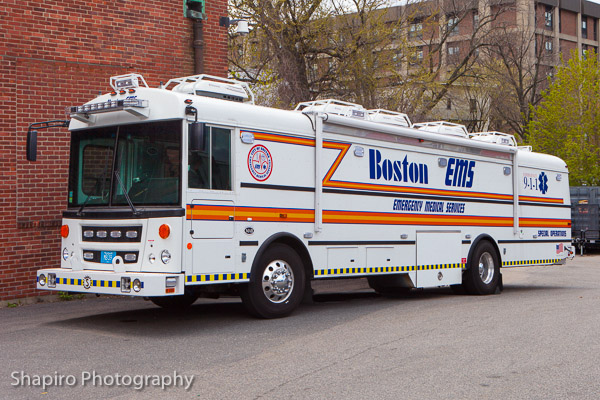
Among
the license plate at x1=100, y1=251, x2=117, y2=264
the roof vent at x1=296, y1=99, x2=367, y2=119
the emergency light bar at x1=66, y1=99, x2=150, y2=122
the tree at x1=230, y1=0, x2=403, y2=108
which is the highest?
the tree at x1=230, y1=0, x2=403, y2=108

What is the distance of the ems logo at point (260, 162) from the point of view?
393 inches

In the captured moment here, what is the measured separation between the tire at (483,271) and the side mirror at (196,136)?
22.0 feet

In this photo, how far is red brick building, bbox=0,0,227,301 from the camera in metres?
12.4

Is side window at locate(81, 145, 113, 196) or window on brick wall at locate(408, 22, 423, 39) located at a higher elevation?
window on brick wall at locate(408, 22, 423, 39)

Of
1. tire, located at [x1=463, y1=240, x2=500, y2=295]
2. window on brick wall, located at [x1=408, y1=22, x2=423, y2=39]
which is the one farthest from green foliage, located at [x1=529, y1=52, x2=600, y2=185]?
tire, located at [x1=463, y1=240, x2=500, y2=295]

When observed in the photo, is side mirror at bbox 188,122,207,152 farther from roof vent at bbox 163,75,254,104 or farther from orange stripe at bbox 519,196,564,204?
orange stripe at bbox 519,196,564,204

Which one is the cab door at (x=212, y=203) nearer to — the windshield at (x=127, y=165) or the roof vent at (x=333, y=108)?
the windshield at (x=127, y=165)

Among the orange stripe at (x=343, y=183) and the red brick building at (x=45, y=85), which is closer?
the orange stripe at (x=343, y=183)

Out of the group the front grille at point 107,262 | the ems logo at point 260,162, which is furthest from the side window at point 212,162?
the front grille at point 107,262

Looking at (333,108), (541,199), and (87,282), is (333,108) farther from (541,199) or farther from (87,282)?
(541,199)

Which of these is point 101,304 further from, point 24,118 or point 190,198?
point 190,198

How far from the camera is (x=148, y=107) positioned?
9547mm

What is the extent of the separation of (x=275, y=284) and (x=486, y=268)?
5.79 metres

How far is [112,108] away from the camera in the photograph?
9.69 metres
